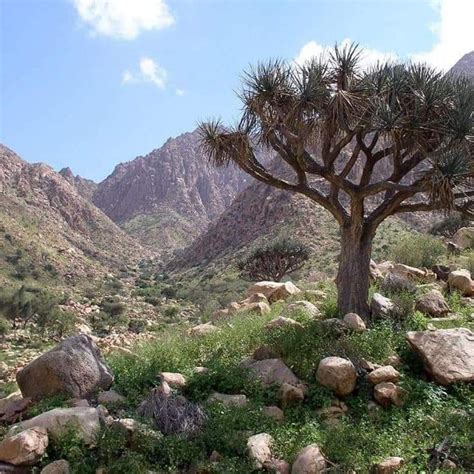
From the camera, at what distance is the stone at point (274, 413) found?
5.35 meters

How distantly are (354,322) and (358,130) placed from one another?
9.13 ft

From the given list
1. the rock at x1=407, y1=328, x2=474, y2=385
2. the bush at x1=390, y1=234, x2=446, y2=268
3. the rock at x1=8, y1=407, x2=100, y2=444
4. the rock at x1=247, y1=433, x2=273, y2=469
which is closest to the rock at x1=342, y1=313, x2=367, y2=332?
the rock at x1=407, y1=328, x2=474, y2=385

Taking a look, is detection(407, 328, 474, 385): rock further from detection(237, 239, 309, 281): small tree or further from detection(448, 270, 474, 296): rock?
detection(237, 239, 309, 281): small tree

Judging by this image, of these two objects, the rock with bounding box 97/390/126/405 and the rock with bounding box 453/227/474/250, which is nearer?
the rock with bounding box 97/390/126/405

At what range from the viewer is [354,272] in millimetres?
7855

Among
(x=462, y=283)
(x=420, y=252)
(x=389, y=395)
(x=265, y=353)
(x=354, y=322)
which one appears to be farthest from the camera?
(x=420, y=252)

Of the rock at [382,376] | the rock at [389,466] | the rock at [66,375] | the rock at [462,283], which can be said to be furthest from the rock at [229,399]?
the rock at [462,283]

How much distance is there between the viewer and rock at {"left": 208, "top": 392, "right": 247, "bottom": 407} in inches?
219

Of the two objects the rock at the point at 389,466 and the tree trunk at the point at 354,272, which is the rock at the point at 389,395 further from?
the tree trunk at the point at 354,272

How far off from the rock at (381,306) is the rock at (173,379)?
3.08 meters

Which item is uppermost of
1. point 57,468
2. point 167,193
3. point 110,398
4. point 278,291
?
point 167,193

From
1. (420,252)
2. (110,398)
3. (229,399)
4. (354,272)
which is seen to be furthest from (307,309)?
(420,252)

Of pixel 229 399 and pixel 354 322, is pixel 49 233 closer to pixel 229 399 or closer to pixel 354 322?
Answer: pixel 354 322

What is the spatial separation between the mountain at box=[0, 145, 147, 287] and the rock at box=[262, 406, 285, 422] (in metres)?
38.8
